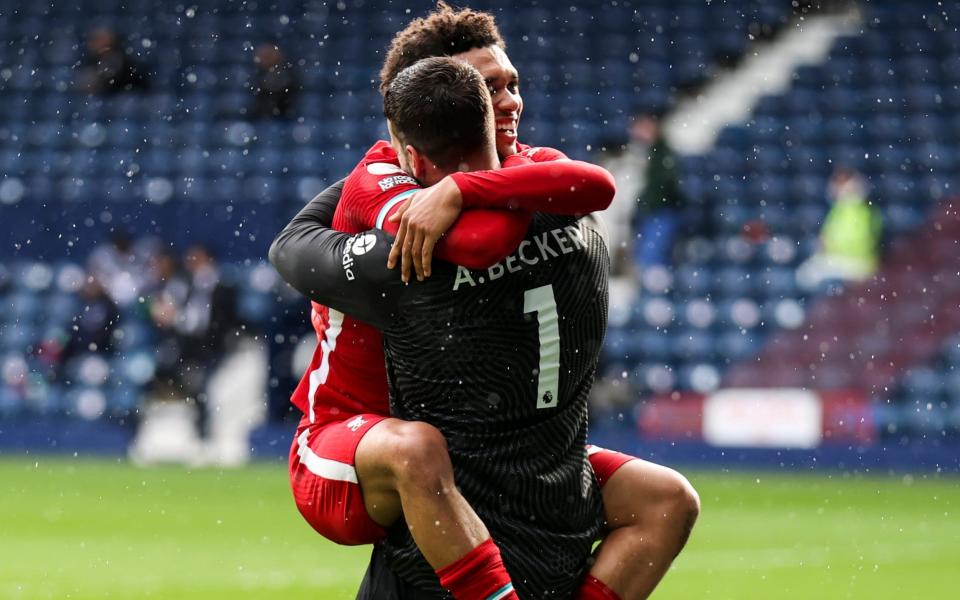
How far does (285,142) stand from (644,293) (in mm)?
4552

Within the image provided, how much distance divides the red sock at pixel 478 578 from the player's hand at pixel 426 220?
576 millimetres

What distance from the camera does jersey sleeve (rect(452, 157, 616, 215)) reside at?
294cm

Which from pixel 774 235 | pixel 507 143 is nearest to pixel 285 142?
pixel 774 235

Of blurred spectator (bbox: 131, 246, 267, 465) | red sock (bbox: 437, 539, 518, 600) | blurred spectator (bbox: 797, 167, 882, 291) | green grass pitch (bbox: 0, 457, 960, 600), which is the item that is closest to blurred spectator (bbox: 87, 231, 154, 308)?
blurred spectator (bbox: 131, 246, 267, 465)

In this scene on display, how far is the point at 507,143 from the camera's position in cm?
346

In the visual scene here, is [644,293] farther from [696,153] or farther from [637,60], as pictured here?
[637,60]

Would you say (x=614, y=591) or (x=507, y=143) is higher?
(x=507, y=143)

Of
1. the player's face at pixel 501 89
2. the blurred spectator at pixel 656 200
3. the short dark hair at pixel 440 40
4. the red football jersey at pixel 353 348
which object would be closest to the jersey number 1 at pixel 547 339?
the red football jersey at pixel 353 348

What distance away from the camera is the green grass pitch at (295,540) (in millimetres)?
6566

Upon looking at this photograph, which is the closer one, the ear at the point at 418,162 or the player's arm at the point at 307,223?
the ear at the point at 418,162

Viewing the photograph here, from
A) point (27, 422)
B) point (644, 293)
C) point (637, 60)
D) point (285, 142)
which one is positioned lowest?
point (27, 422)

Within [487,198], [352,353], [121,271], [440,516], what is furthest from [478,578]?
[121,271]

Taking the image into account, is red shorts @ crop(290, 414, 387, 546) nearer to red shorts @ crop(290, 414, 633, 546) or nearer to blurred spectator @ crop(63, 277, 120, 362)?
red shorts @ crop(290, 414, 633, 546)

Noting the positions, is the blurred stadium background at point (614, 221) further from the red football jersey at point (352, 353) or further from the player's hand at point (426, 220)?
the player's hand at point (426, 220)
